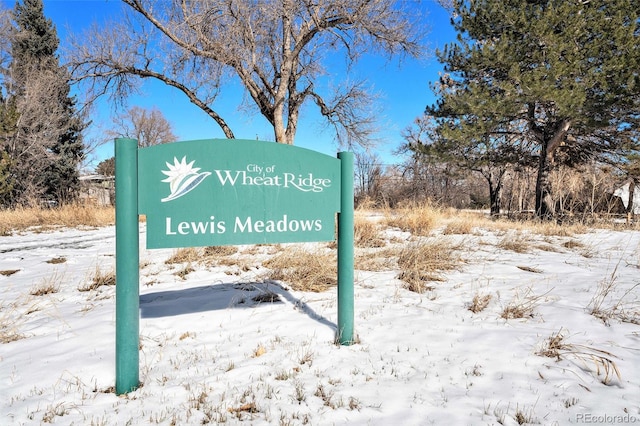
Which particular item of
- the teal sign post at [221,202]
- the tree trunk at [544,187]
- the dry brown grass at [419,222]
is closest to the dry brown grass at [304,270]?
the teal sign post at [221,202]

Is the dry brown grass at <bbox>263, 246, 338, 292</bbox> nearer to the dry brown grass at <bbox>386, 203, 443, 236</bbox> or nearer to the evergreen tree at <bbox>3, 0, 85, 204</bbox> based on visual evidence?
the dry brown grass at <bbox>386, 203, 443, 236</bbox>

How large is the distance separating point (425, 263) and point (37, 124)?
21121mm

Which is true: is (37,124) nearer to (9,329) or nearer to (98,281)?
(98,281)

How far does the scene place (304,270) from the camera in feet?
13.0

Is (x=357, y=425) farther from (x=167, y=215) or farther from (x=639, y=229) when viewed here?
(x=639, y=229)

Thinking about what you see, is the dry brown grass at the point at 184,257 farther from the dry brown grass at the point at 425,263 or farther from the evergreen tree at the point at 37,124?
the evergreen tree at the point at 37,124

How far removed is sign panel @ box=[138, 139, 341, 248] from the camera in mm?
1928

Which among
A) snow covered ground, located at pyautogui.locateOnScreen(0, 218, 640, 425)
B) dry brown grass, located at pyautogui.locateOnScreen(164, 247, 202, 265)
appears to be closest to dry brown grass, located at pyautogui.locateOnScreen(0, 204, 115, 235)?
dry brown grass, located at pyautogui.locateOnScreen(164, 247, 202, 265)

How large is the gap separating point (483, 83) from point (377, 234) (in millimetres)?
8555

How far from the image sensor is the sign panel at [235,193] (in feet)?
6.32

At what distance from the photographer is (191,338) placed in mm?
2449

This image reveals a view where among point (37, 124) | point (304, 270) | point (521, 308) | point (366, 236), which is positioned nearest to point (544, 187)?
point (366, 236)

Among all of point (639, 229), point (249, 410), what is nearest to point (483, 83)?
point (639, 229)

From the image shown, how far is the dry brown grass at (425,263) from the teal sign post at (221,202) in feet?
4.87
